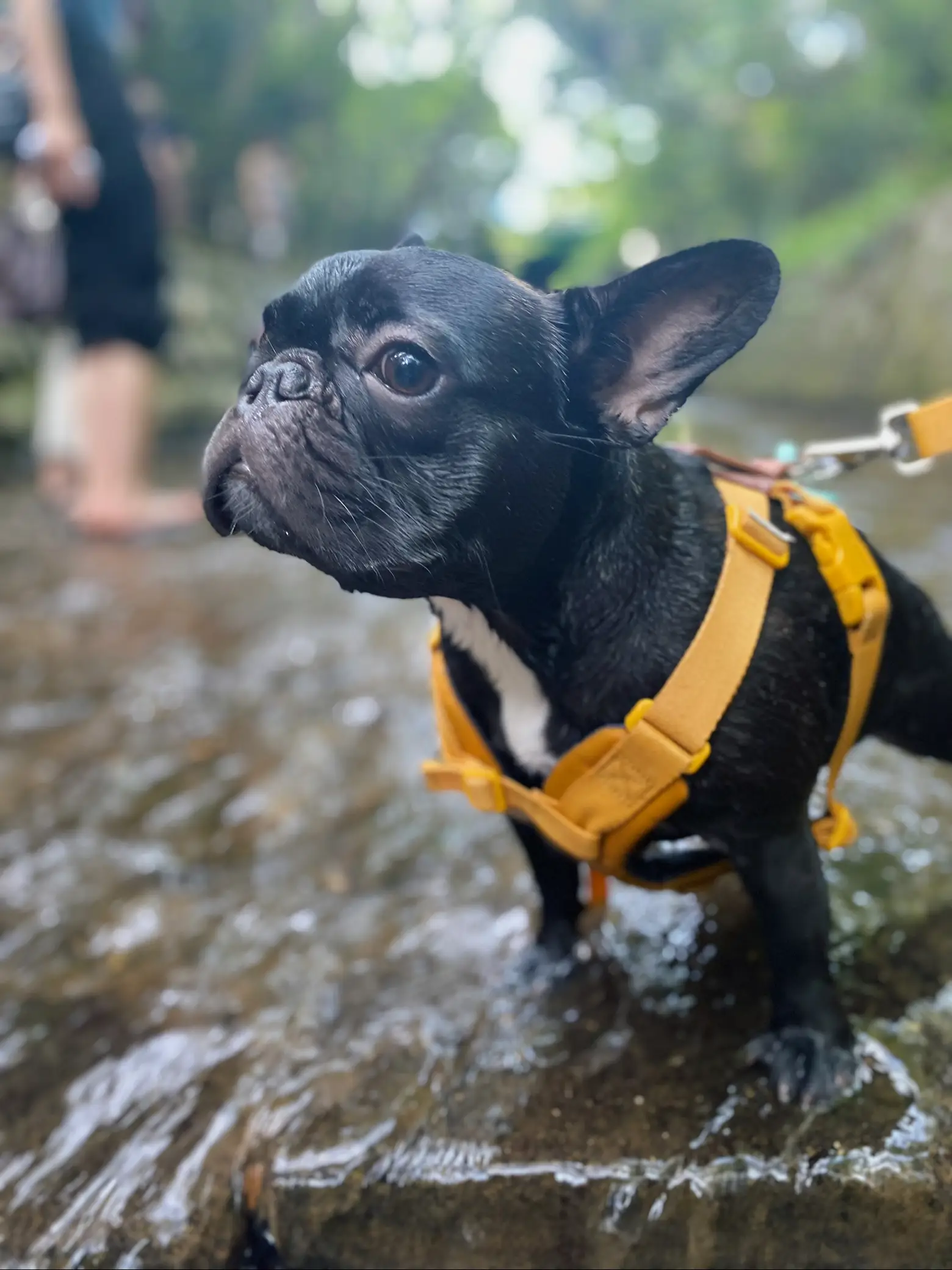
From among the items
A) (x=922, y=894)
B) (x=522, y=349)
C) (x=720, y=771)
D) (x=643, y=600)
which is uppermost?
(x=522, y=349)

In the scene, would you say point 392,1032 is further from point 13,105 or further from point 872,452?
point 13,105

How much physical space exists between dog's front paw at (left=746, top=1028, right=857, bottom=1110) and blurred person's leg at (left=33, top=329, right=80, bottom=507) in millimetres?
4465

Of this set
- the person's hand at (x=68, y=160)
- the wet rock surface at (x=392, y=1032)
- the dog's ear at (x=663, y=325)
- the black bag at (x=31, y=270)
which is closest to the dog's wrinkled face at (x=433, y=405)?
the dog's ear at (x=663, y=325)

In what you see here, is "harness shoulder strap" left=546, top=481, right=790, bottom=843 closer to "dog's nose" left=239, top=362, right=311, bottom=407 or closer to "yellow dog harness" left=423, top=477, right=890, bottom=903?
"yellow dog harness" left=423, top=477, right=890, bottom=903

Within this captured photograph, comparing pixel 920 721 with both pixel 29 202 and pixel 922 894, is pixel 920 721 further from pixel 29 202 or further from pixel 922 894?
pixel 29 202

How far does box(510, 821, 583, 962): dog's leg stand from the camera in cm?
169

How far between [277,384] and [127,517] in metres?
3.51

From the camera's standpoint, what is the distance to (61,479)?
17.3ft

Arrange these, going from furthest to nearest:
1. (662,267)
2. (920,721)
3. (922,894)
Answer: (922,894) < (920,721) < (662,267)

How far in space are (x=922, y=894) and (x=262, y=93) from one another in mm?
11248

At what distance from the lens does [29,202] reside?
4.70 m

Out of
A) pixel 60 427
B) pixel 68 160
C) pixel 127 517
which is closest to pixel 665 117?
pixel 60 427

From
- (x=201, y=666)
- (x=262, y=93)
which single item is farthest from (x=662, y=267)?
(x=262, y=93)

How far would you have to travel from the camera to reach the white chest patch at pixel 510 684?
1383 mm
